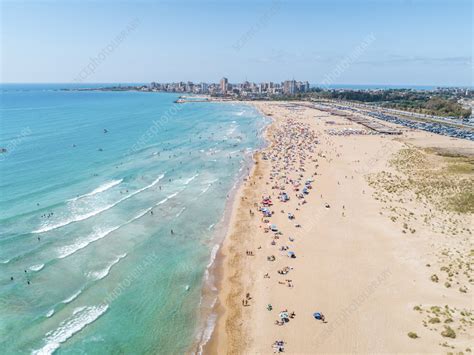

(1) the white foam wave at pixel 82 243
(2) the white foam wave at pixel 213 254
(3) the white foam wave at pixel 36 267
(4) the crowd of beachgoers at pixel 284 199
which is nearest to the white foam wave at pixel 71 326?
(3) the white foam wave at pixel 36 267

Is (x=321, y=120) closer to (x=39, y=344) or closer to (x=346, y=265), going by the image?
(x=346, y=265)

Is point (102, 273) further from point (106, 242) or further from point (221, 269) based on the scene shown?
point (221, 269)

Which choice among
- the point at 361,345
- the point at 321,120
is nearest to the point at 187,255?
the point at 361,345

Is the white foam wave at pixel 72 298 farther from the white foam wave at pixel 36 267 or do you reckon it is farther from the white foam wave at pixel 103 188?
the white foam wave at pixel 103 188

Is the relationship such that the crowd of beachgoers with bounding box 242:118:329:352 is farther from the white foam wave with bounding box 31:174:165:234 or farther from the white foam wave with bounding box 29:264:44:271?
the white foam wave with bounding box 29:264:44:271

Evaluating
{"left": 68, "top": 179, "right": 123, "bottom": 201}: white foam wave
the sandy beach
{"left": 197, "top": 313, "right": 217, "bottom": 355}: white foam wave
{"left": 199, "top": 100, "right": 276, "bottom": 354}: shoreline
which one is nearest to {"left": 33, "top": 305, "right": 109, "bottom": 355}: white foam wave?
{"left": 197, "top": 313, "right": 217, "bottom": 355}: white foam wave
